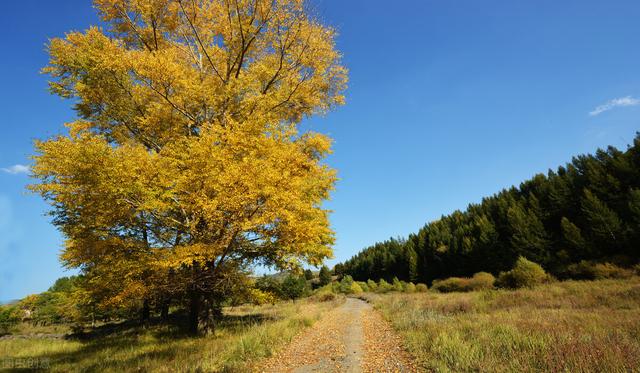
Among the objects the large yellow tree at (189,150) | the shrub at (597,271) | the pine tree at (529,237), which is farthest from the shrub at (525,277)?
the pine tree at (529,237)

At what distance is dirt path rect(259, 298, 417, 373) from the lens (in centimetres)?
671

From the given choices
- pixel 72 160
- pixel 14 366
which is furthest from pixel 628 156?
pixel 14 366

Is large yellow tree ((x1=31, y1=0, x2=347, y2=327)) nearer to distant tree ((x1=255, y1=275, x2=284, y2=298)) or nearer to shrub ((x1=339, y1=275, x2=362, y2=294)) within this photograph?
distant tree ((x1=255, y1=275, x2=284, y2=298))

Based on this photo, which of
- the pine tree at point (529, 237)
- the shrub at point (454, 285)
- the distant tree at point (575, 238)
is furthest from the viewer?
the pine tree at point (529, 237)

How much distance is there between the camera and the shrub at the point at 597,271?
2113cm

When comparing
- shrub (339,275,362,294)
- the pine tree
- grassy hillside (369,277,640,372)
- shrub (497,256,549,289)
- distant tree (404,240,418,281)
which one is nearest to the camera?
grassy hillside (369,277,640,372)

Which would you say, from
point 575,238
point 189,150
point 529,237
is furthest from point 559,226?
point 189,150

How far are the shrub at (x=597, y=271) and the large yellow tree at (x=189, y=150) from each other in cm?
2282

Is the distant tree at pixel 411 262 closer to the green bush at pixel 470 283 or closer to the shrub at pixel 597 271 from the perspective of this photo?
the green bush at pixel 470 283

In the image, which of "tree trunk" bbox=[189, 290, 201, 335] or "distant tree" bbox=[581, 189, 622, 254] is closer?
"tree trunk" bbox=[189, 290, 201, 335]

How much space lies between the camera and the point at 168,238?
32.8ft

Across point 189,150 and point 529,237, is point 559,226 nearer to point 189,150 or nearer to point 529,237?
point 529,237

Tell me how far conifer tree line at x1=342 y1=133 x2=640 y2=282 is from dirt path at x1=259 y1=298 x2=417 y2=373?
27050 millimetres

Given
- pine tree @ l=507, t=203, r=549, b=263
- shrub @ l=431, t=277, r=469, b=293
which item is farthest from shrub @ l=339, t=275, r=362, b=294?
pine tree @ l=507, t=203, r=549, b=263
